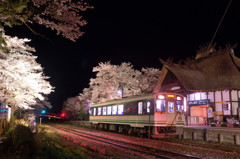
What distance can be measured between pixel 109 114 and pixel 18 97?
8.64 metres

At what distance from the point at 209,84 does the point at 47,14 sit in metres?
19.8

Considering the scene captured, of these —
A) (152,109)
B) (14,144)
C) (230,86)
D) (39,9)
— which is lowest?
(14,144)

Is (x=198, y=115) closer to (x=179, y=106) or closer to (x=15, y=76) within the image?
(x=179, y=106)

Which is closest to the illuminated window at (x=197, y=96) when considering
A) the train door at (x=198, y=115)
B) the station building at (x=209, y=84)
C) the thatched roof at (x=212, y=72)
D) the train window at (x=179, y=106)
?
the station building at (x=209, y=84)

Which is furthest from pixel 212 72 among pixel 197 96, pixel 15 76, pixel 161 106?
pixel 15 76

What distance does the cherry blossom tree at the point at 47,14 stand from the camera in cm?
577

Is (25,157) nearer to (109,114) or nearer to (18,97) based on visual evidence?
(18,97)

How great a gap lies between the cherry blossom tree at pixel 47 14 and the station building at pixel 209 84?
56.4ft

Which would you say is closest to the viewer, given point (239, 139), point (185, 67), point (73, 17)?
point (73, 17)

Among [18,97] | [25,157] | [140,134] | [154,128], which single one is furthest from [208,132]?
[18,97]

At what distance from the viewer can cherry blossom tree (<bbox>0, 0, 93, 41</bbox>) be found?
18.9 feet

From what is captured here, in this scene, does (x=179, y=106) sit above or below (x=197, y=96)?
below

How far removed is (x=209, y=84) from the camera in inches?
868

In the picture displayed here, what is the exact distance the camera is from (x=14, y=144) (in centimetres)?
699
